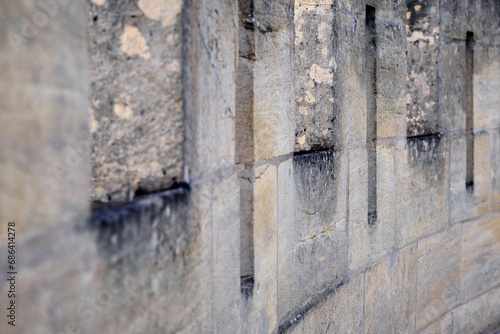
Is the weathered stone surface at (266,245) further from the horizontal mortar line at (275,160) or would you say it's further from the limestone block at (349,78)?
the limestone block at (349,78)

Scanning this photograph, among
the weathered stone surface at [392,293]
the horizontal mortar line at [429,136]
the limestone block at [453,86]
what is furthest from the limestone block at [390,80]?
the weathered stone surface at [392,293]

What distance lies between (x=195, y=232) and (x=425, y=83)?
Result: 3.04 metres

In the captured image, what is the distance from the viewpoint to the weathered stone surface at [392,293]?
3.39 m

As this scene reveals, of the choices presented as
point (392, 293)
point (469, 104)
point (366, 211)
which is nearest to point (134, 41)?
point (366, 211)

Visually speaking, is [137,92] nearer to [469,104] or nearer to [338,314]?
[338,314]

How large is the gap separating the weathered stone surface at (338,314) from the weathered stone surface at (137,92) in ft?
4.08

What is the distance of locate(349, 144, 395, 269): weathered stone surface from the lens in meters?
3.16

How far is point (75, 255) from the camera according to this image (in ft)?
3.55

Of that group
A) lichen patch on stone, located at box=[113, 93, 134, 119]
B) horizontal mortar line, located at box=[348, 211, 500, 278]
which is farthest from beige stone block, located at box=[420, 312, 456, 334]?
lichen patch on stone, located at box=[113, 93, 134, 119]

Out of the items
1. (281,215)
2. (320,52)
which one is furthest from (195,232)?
(320,52)

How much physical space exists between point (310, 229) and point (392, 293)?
1.20 metres

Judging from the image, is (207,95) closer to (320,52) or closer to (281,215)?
(281,215)

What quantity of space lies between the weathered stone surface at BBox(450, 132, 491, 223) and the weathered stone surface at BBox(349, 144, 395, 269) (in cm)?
98

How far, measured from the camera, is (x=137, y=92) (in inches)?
58.2
